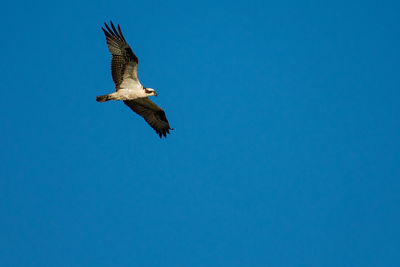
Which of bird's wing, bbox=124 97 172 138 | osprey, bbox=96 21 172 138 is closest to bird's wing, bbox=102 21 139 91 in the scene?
osprey, bbox=96 21 172 138

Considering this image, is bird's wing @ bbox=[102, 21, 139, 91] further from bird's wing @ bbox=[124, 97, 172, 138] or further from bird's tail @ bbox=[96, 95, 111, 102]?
bird's wing @ bbox=[124, 97, 172, 138]

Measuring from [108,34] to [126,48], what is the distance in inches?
37.4

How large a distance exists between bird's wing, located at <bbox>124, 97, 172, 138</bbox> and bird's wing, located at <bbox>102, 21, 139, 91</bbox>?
84.2 inches

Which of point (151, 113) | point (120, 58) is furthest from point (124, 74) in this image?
point (151, 113)

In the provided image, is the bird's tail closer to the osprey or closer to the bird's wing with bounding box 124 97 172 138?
the osprey

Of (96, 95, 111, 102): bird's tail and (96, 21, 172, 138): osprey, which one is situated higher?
(96, 21, 172, 138): osprey

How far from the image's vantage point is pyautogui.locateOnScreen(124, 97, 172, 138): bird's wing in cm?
2275

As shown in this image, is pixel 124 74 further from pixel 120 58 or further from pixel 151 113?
pixel 151 113

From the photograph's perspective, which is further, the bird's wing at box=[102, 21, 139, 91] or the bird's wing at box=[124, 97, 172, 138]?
the bird's wing at box=[124, 97, 172, 138]

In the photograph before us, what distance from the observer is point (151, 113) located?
77.4ft

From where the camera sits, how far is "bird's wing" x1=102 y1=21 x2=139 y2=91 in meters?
19.5

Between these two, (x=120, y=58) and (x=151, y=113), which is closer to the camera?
(x=120, y=58)

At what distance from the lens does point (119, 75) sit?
20.2m

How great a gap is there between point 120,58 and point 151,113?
439 centimetres
